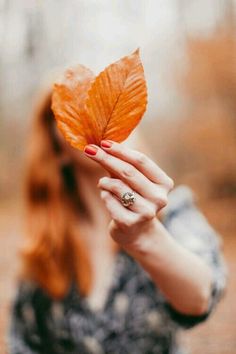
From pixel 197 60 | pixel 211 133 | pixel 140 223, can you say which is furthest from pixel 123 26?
pixel 140 223

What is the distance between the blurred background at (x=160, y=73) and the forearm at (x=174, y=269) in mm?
2255

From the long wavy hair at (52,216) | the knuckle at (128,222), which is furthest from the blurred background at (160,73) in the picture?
the knuckle at (128,222)

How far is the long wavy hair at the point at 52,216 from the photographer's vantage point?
32.3 inches

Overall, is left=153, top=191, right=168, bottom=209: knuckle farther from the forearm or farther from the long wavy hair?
the long wavy hair

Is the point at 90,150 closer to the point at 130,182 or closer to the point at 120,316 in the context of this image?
the point at 130,182

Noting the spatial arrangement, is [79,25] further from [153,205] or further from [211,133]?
[153,205]

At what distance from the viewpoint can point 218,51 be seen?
324 cm

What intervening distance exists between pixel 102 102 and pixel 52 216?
1.68 ft

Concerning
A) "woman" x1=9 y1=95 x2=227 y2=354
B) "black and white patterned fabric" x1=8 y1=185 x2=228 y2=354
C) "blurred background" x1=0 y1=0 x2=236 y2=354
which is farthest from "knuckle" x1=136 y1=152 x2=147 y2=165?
"blurred background" x1=0 y1=0 x2=236 y2=354

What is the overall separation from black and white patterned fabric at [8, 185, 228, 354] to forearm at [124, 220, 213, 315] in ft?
0.40

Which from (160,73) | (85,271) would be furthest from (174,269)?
(160,73)

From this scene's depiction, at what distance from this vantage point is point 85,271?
0.81m

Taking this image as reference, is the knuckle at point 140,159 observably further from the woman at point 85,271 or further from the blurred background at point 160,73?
the blurred background at point 160,73

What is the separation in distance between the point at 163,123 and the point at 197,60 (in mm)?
Result: 454
